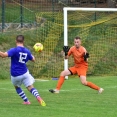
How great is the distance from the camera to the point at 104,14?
24812 millimetres

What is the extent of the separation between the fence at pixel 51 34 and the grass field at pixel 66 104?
5.83m

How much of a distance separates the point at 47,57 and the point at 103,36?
2.88 metres

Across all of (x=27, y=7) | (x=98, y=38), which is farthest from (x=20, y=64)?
(x=27, y=7)

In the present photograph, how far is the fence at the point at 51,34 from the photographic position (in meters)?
22.3

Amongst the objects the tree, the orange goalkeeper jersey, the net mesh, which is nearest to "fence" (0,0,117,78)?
the net mesh

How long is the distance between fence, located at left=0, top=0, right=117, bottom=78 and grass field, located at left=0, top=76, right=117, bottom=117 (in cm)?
583

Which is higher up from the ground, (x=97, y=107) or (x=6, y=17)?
(x=6, y=17)

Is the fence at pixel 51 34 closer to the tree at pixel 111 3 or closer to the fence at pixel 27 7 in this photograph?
the fence at pixel 27 7

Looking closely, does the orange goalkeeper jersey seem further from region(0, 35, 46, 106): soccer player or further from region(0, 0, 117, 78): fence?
region(0, 0, 117, 78): fence

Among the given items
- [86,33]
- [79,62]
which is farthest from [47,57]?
[79,62]

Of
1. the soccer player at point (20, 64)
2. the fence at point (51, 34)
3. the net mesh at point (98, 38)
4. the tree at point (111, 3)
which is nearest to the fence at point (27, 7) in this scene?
the fence at point (51, 34)

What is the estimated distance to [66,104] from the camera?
480 inches

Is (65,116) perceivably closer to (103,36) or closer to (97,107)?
(97,107)

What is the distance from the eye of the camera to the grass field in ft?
35.3
